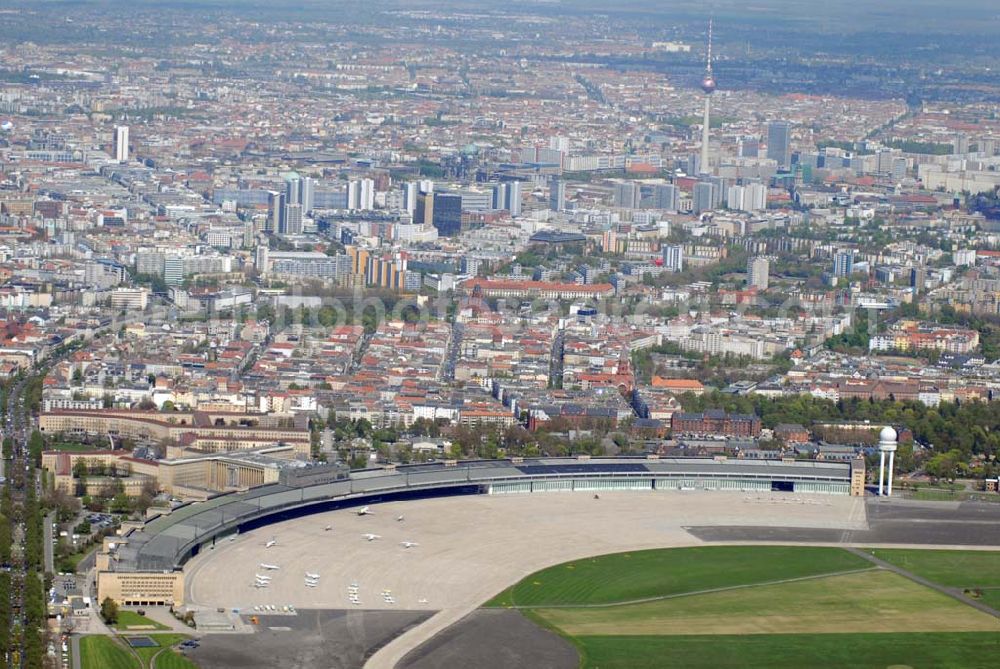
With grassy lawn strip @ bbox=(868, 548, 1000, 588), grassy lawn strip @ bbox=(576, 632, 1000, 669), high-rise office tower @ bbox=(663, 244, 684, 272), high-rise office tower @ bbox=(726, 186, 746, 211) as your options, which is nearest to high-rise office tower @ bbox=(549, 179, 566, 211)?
high-rise office tower @ bbox=(726, 186, 746, 211)

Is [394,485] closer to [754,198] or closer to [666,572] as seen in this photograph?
[666,572]

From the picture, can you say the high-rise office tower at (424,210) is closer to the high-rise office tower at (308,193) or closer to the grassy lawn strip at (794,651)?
the high-rise office tower at (308,193)

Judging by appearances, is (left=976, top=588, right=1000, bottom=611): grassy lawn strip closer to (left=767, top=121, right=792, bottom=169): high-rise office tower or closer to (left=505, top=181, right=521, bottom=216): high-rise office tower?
(left=505, top=181, right=521, bottom=216): high-rise office tower

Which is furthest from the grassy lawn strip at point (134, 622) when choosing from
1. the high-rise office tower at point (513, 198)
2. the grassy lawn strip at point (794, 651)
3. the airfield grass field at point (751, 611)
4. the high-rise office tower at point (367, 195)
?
the high-rise office tower at point (513, 198)

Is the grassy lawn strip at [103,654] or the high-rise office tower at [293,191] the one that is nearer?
the grassy lawn strip at [103,654]

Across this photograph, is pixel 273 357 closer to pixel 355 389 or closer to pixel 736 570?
pixel 355 389

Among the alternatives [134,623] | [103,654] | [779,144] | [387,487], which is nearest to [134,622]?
[134,623]
